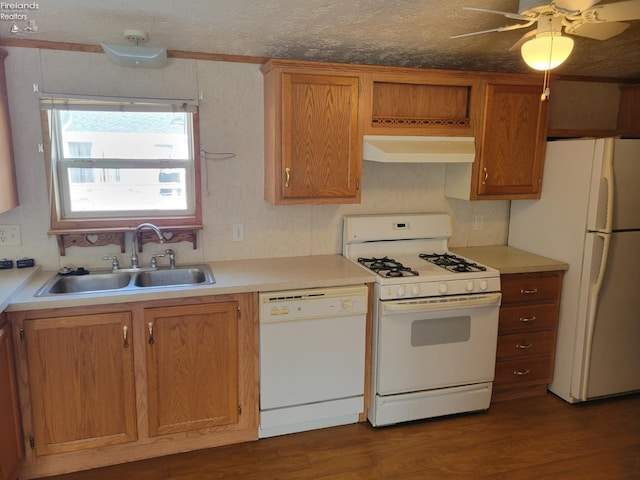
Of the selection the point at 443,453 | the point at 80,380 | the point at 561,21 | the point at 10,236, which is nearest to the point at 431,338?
the point at 443,453

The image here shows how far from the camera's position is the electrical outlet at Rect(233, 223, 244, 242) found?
3.06 metres

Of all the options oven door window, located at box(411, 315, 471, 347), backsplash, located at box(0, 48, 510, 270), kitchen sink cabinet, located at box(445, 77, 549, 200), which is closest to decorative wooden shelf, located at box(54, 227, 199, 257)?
backsplash, located at box(0, 48, 510, 270)

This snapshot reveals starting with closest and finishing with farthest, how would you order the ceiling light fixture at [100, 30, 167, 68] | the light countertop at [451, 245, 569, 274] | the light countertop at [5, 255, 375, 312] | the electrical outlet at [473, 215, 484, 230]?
the light countertop at [5, 255, 375, 312]
the ceiling light fixture at [100, 30, 167, 68]
the light countertop at [451, 245, 569, 274]
the electrical outlet at [473, 215, 484, 230]

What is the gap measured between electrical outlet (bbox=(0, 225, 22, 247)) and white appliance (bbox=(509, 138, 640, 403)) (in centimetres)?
328

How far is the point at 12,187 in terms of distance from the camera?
2555mm

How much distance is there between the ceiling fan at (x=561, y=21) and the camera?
1769mm

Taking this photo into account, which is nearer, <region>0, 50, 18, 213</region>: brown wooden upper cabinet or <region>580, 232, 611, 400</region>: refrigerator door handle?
<region>0, 50, 18, 213</region>: brown wooden upper cabinet

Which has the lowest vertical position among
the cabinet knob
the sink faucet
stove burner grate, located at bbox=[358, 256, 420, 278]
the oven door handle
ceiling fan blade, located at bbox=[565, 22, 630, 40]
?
the cabinet knob

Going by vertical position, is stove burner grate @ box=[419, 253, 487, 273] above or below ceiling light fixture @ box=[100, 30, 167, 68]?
below

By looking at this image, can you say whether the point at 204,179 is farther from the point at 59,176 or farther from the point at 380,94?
the point at 380,94

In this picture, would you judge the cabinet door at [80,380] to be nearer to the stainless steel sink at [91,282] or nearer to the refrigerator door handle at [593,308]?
the stainless steel sink at [91,282]

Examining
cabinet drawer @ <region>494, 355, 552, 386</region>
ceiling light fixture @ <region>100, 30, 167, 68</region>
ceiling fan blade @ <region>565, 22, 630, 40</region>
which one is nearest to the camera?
→ ceiling fan blade @ <region>565, 22, 630, 40</region>

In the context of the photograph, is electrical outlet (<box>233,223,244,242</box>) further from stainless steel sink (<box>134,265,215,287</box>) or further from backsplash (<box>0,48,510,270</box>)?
stainless steel sink (<box>134,265,215,287</box>)

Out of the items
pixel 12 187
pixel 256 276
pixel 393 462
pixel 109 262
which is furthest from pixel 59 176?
pixel 393 462
